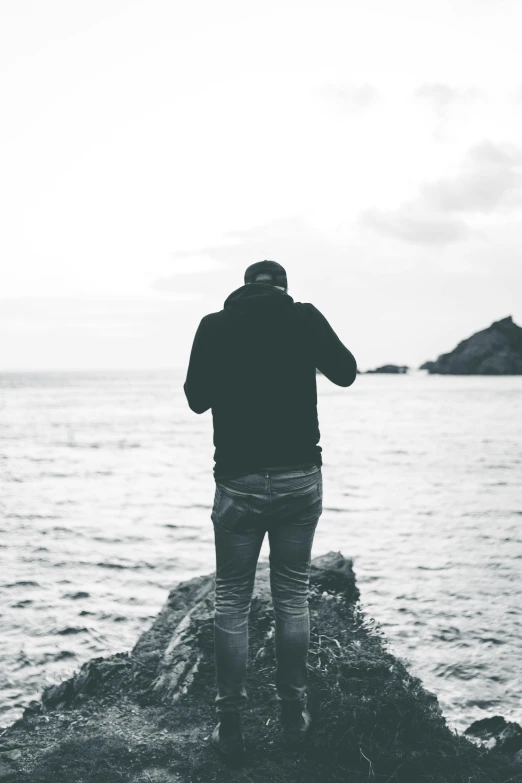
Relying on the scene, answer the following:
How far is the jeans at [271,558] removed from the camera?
11.0 ft

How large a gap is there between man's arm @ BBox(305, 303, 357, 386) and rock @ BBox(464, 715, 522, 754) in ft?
10.7

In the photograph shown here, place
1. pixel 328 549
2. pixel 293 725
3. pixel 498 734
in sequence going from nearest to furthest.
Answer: pixel 293 725 → pixel 498 734 → pixel 328 549

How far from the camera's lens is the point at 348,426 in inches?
1811

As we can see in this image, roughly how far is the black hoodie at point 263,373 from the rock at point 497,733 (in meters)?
3.13

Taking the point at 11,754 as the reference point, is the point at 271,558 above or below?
above

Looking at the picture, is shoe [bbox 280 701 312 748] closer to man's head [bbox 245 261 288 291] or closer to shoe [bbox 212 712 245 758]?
shoe [bbox 212 712 245 758]

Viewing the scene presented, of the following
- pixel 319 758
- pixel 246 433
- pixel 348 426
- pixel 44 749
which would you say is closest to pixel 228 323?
pixel 246 433

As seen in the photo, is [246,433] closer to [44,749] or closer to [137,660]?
[44,749]

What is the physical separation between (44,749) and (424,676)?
4.67 m

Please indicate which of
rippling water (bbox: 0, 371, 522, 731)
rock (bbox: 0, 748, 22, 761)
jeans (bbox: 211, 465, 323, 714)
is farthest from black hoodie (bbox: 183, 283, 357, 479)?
rippling water (bbox: 0, 371, 522, 731)

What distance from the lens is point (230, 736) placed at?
3.64 m

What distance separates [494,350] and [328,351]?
17871cm

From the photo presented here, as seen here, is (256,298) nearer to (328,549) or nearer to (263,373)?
(263,373)

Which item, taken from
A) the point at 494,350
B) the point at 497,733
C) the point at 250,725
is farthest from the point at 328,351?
the point at 494,350
